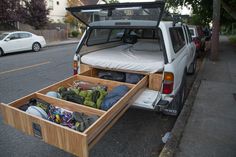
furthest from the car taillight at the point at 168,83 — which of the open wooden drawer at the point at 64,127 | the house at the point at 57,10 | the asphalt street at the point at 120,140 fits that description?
the house at the point at 57,10

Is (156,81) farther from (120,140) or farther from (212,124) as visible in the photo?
(212,124)

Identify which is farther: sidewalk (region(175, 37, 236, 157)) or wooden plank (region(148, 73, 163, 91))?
wooden plank (region(148, 73, 163, 91))

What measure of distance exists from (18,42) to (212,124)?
1307 cm

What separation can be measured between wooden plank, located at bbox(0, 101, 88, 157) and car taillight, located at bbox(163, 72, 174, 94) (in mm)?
1994

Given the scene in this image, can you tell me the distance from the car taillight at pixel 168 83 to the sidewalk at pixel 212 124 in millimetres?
821

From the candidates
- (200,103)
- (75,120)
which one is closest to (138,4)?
(75,120)

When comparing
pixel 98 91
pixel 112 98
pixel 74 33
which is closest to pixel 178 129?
pixel 112 98

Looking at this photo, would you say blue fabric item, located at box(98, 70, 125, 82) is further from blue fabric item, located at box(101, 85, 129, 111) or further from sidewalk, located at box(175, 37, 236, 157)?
sidewalk, located at box(175, 37, 236, 157)

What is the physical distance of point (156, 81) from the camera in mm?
3795

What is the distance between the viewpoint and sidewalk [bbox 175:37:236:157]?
10.9 ft

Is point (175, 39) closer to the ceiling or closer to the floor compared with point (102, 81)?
closer to the ceiling

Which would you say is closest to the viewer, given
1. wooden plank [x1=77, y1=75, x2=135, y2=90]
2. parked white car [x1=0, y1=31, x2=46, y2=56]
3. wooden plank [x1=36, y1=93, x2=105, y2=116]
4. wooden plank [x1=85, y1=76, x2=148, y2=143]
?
wooden plank [x1=85, y1=76, x2=148, y2=143]

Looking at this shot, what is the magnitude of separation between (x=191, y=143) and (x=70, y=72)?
19.2 ft

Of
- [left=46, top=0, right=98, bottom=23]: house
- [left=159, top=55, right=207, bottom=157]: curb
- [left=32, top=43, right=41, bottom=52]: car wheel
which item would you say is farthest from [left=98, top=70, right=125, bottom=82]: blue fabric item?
[left=46, top=0, right=98, bottom=23]: house
